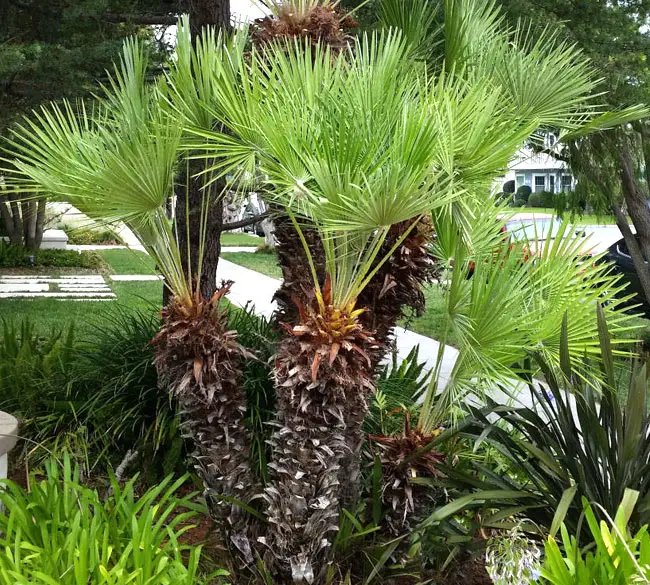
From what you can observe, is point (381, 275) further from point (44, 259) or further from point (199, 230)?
point (44, 259)

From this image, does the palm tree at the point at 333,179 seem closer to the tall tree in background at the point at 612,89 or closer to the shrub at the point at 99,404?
the shrub at the point at 99,404

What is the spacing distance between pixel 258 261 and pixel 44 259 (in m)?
5.07

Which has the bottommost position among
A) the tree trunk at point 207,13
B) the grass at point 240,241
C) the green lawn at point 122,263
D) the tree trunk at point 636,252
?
the grass at point 240,241

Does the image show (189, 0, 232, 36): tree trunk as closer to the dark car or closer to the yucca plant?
the yucca plant

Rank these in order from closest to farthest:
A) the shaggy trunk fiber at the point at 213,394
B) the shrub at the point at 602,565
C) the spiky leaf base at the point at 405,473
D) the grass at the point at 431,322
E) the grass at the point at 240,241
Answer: the shrub at the point at 602,565
the shaggy trunk fiber at the point at 213,394
the spiky leaf base at the point at 405,473
the grass at the point at 431,322
the grass at the point at 240,241

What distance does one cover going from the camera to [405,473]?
348 cm

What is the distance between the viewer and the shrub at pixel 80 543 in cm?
263

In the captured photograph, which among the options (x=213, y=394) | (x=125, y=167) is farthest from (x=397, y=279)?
(x=125, y=167)

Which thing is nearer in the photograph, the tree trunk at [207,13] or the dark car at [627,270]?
the tree trunk at [207,13]

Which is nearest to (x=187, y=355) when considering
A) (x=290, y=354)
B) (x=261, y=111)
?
(x=290, y=354)

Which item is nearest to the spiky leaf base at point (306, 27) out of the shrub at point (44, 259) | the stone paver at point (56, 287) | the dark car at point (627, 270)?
the dark car at point (627, 270)

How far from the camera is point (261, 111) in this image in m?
2.70

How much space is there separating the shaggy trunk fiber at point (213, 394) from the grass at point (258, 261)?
40.7ft

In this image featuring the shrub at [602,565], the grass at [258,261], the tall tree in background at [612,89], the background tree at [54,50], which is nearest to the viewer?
the shrub at [602,565]
